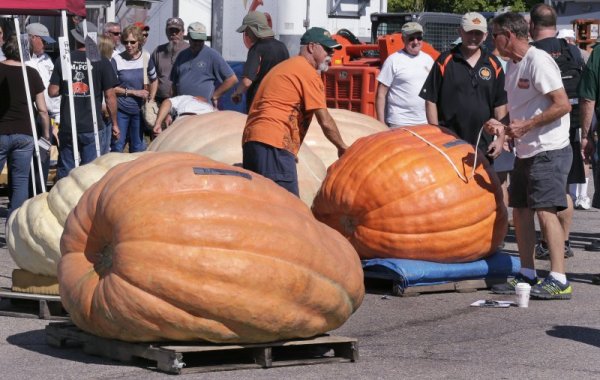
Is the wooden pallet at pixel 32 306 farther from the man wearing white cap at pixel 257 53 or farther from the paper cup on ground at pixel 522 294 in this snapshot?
the man wearing white cap at pixel 257 53

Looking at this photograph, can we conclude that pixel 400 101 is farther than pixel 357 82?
No

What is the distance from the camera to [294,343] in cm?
696

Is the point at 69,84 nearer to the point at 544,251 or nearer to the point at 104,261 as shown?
the point at 544,251

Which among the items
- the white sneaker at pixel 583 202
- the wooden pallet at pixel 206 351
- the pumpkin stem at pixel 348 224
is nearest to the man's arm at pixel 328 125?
the pumpkin stem at pixel 348 224

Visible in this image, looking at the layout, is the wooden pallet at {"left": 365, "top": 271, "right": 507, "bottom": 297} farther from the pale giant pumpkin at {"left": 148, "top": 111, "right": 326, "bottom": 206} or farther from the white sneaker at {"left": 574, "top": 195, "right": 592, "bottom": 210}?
the white sneaker at {"left": 574, "top": 195, "right": 592, "bottom": 210}

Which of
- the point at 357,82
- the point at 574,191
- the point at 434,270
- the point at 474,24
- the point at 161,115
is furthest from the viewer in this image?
the point at 357,82

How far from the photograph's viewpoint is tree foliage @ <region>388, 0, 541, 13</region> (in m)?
41.5

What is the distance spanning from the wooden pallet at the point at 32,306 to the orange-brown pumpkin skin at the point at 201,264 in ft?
4.01

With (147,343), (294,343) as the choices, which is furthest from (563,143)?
(147,343)

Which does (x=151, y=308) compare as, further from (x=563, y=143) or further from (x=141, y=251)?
(x=563, y=143)

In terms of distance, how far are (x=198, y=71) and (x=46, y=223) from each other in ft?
19.0

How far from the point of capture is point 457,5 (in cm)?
4244

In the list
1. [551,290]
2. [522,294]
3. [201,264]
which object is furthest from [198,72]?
[201,264]

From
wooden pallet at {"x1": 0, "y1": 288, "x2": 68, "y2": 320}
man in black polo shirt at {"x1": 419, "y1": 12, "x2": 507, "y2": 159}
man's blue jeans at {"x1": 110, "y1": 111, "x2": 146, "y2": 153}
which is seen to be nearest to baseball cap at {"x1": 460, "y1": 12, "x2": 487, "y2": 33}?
man in black polo shirt at {"x1": 419, "y1": 12, "x2": 507, "y2": 159}
